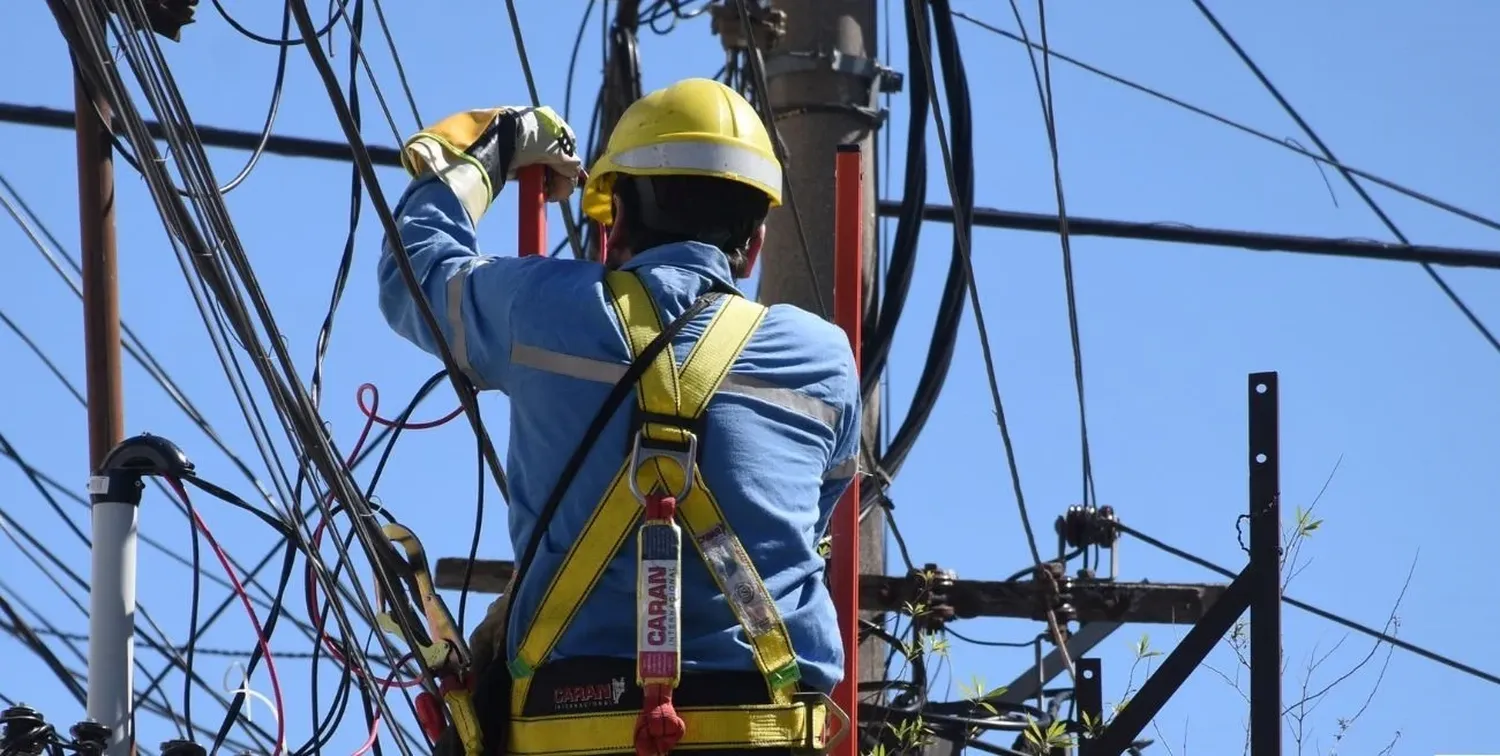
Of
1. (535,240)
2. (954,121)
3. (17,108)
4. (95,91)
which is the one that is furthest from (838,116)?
(535,240)

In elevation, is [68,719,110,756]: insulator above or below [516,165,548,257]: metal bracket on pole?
below

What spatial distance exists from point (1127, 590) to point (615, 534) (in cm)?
503

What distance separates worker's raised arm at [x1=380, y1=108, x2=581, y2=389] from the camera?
428 cm

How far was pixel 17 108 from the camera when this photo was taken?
29.3 feet

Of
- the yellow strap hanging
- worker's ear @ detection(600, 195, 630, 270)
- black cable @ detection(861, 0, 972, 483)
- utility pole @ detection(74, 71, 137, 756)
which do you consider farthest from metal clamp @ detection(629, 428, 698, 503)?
black cable @ detection(861, 0, 972, 483)

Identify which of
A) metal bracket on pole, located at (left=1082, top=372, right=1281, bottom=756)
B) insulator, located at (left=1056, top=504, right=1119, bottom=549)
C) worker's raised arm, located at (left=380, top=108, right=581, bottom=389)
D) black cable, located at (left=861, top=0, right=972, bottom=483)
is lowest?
metal bracket on pole, located at (left=1082, top=372, right=1281, bottom=756)

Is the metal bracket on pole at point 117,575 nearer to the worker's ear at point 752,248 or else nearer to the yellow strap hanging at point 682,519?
the yellow strap hanging at point 682,519

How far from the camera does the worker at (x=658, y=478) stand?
4.07m

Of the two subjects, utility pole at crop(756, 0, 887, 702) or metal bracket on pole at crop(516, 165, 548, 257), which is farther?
utility pole at crop(756, 0, 887, 702)

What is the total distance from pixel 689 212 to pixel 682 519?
0.63 m

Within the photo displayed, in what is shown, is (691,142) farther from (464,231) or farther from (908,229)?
(908,229)

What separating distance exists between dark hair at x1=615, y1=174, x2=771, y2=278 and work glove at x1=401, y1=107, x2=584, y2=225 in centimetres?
31

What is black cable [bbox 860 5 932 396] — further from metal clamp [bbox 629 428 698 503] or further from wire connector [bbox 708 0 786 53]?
metal clamp [bbox 629 428 698 503]

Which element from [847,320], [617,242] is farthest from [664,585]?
[847,320]
